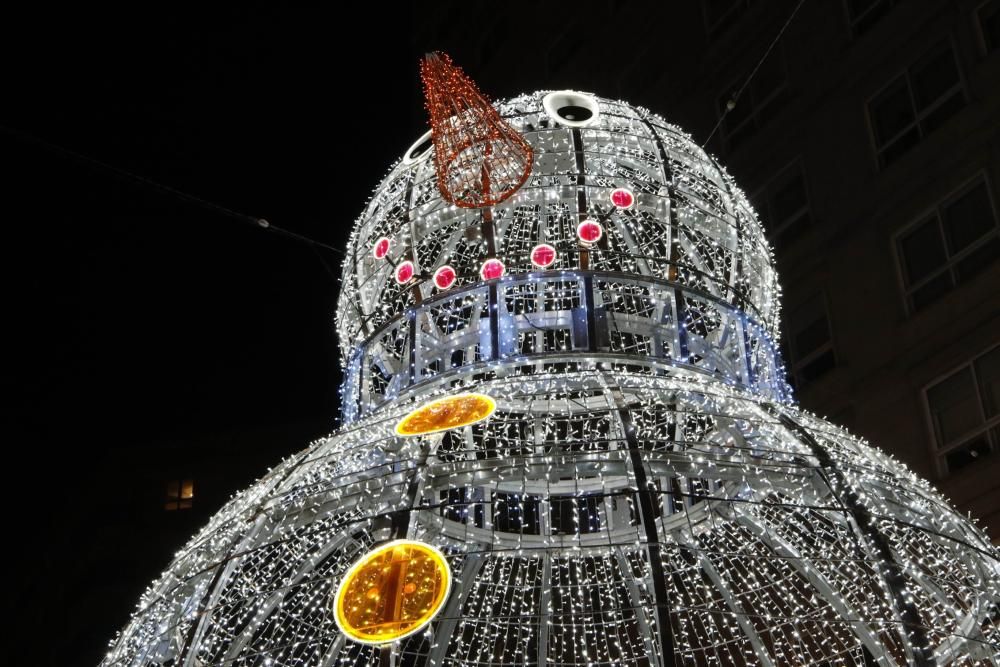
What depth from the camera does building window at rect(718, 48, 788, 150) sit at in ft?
65.0

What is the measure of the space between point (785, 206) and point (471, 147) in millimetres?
12166

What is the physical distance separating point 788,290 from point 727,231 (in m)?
9.81

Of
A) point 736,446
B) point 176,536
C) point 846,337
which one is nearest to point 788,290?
point 846,337

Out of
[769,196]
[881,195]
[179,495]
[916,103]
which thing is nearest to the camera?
[881,195]

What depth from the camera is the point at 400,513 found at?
625 cm

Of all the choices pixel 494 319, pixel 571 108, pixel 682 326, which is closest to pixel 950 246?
pixel 571 108

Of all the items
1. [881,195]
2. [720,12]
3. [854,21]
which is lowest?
[881,195]

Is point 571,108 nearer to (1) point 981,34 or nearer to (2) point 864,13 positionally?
(1) point 981,34

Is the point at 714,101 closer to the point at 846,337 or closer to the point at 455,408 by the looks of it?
the point at 846,337

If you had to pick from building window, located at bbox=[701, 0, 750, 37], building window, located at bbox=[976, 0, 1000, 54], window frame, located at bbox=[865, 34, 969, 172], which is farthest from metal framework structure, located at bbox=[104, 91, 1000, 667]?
building window, located at bbox=[701, 0, 750, 37]

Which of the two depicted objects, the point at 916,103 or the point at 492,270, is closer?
the point at 492,270

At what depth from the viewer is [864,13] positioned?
18.5m

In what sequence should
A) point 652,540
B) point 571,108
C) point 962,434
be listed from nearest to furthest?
point 652,540 → point 571,108 → point 962,434

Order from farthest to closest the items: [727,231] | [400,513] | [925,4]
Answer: [925,4] < [727,231] < [400,513]
